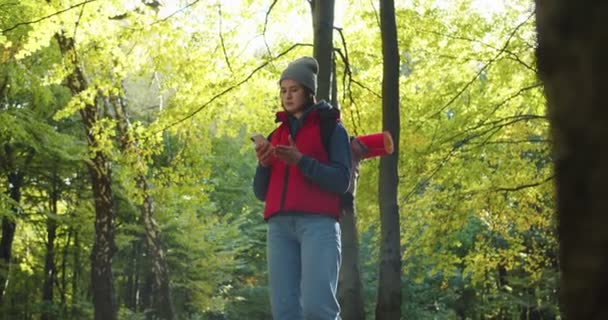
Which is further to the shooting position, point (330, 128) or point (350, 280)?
point (350, 280)

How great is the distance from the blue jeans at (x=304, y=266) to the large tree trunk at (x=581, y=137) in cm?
284

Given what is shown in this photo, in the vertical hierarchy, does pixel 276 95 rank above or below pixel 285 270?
above

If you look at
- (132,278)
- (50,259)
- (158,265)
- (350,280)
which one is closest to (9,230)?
(50,259)

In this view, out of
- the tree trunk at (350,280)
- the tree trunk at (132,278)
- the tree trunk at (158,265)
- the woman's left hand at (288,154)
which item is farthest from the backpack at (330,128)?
the tree trunk at (132,278)

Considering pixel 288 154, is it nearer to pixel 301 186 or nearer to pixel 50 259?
pixel 301 186

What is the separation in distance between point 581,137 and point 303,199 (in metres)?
2.98

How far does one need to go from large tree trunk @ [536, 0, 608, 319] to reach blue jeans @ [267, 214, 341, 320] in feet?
9.30

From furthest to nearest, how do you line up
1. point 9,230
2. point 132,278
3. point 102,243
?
point 132,278
point 9,230
point 102,243

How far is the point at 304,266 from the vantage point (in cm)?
357

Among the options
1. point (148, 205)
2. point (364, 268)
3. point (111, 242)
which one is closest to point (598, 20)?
point (111, 242)

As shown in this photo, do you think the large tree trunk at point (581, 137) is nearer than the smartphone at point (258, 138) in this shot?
Yes

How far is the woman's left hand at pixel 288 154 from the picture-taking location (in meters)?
3.53

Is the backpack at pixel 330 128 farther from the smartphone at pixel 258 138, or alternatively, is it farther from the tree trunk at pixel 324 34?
the tree trunk at pixel 324 34

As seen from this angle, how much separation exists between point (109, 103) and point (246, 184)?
1751 centimetres
